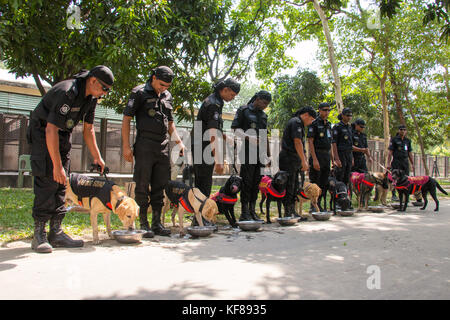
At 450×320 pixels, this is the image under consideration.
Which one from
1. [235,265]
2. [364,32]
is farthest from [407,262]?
[364,32]

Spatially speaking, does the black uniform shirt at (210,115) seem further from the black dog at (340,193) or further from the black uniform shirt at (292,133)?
the black dog at (340,193)

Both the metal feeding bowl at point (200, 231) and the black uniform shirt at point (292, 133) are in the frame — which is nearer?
the metal feeding bowl at point (200, 231)

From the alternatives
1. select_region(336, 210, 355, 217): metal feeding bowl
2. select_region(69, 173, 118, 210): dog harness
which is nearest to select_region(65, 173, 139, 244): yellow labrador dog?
select_region(69, 173, 118, 210): dog harness

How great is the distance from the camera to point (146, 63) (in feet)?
33.4

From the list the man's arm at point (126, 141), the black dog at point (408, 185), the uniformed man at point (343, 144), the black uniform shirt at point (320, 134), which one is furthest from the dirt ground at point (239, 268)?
the black dog at point (408, 185)

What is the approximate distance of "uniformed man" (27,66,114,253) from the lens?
154 inches

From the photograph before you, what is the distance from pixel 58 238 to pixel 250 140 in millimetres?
3294

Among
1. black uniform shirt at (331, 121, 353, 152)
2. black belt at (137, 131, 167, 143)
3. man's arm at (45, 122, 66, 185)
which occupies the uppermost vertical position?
black uniform shirt at (331, 121, 353, 152)

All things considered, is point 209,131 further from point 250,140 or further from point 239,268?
point 239,268

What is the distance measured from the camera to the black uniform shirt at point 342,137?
855 cm

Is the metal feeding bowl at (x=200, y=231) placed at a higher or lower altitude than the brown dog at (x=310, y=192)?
lower

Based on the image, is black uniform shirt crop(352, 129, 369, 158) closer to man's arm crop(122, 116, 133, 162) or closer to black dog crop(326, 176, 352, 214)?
black dog crop(326, 176, 352, 214)

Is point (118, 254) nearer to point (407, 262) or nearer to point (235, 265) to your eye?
point (235, 265)

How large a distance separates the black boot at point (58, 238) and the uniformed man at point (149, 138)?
1.03 metres
